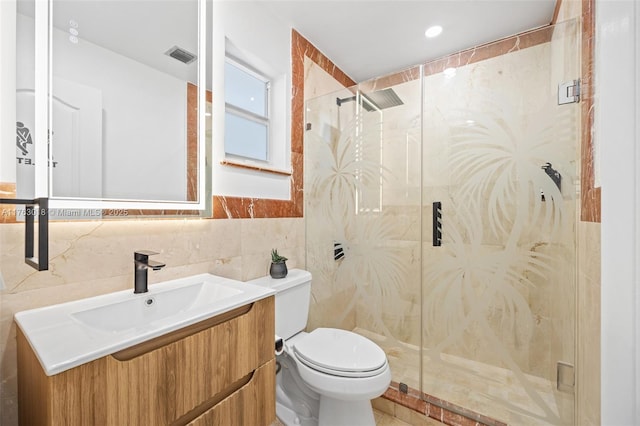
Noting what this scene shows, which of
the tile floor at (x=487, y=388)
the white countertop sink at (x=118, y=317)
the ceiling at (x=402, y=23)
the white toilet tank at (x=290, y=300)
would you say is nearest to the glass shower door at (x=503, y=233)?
the tile floor at (x=487, y=388)

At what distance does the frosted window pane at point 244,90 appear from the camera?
1.55m

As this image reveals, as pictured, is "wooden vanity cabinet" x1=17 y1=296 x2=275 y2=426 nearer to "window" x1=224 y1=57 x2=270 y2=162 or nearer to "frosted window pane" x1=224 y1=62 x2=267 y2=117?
"window" x1=224 y1=57 x2=270 y2=162

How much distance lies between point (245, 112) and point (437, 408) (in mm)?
2032

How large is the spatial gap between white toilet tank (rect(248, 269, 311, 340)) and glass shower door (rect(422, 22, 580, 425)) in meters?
0.74

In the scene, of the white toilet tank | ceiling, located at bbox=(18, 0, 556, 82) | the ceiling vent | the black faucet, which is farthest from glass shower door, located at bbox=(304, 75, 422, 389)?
the black faucet

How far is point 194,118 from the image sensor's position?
52.2 inches

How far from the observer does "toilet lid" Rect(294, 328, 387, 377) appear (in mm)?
1278

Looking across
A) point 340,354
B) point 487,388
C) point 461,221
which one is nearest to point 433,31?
point 461,221

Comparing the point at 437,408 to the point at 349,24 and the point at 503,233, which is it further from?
the point at 349,24

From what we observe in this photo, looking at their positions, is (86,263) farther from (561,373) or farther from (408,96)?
(561,373)

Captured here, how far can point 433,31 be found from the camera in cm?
192

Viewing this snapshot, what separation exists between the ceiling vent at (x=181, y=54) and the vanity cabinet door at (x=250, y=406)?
1390mm

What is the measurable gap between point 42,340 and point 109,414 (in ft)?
0.82

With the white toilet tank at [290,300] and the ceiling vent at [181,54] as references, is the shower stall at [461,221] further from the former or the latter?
the ceiling vent at [181,54]
